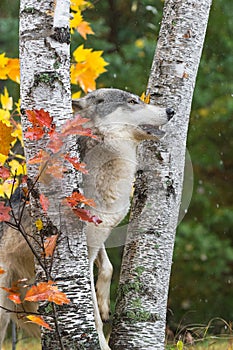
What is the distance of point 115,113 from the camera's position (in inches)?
131

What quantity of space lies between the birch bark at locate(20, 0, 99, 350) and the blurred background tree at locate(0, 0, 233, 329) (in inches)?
199

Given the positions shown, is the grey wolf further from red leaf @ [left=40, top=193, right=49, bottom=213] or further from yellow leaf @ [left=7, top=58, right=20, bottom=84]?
red leaf @ [left=40, top=193, right=49, bottom=213]

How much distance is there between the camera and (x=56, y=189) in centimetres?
252

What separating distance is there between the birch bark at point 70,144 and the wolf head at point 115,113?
634 millimetres

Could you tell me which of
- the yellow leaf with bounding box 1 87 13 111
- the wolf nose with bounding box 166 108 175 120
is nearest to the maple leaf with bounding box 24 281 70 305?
the wolf nose with bounding box 166 108 175 120

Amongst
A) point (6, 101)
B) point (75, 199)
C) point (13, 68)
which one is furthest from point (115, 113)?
point (75, 199)

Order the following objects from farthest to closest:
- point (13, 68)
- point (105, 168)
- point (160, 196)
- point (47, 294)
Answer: point (13, 68)
point (105, 168)
point (160, 196)
point (47, 294)

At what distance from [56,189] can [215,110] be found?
6058 mm

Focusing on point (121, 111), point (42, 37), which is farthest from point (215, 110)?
point (42, 37)

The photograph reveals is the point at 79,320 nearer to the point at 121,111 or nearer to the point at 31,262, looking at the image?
the point at 31,262

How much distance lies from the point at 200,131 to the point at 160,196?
5608mm

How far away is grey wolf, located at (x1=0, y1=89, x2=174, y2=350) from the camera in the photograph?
10.3ft

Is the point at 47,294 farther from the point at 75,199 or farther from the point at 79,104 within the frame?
the point at 79,104

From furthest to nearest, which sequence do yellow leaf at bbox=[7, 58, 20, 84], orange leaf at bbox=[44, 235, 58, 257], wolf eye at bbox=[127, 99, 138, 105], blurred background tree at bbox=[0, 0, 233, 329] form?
blurred background tree at bbox=[0, 0, 233, 329], yellow leaf at bbox=[7, 58, 20, 84], wolf eye at bbox=[127, 99, 138, 105], orange leaf at bbox=[44, 235, 58, 257]
